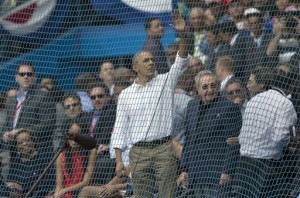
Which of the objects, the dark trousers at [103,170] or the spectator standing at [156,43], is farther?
the spectator standing at [156,43]

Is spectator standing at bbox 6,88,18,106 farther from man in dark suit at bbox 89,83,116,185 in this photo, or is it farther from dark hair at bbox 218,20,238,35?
dark hair at bbox 218,20,238,35

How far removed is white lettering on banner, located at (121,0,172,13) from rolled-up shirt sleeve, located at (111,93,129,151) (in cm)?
106

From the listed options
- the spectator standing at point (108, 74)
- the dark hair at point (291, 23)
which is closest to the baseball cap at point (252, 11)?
the dark hair at point (291, 23)

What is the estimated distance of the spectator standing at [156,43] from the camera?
10.0 meters

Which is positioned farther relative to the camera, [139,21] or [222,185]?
[139,21]

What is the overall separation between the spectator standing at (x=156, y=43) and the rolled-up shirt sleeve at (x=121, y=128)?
594 millimetres

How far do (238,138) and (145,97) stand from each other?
1.05 m

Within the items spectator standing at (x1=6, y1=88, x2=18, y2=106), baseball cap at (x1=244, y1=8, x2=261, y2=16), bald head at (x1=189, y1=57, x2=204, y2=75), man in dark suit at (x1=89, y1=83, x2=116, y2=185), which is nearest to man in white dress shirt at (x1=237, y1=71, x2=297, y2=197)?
baseball cap at (x1=244, y1=8, x2=261, y2=16)

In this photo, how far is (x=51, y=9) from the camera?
35.6 ft

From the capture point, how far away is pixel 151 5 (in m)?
10.3

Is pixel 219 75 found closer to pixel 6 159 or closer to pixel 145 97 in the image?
pixel 145 97

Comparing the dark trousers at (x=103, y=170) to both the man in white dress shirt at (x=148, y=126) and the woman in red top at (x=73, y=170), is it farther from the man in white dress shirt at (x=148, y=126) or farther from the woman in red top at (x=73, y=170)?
the man in white dress shirt at (x=148, y=126)

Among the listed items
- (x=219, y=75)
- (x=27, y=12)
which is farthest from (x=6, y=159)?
(x=219, y=75)

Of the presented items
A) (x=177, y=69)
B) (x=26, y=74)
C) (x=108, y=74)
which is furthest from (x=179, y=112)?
(x=26, y=74)
